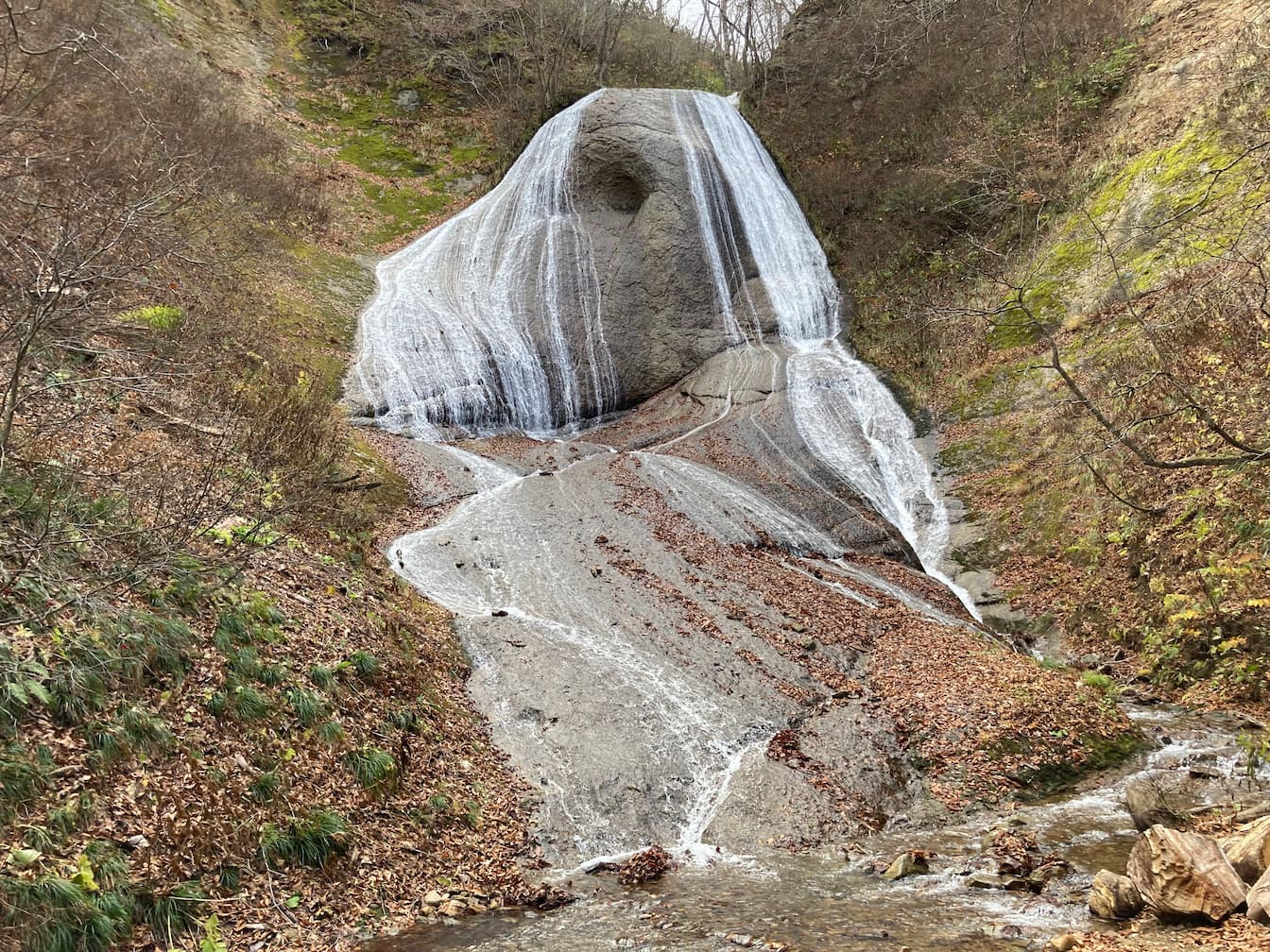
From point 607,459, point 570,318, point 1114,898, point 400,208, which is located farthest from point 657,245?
point 1114,898

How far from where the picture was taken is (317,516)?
999cm

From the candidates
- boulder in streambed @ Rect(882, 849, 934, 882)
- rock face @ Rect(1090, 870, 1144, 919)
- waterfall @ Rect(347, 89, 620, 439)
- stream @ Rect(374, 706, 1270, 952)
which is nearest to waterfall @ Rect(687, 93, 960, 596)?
waterfall @ Rect(347, 89, 620, 439)

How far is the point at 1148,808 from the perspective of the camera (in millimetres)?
6402

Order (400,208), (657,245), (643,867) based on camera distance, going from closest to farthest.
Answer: (643,867) → (657,245) → (400,208)

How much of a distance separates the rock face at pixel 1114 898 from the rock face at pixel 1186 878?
95 mm

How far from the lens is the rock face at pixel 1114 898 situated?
15.5 ft

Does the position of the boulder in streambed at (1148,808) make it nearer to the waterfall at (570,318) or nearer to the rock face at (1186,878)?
the rock face at (1186,878)

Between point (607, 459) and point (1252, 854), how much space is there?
508 inches

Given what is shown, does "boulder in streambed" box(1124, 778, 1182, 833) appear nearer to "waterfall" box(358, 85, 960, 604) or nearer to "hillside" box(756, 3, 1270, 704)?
"hillside" box(756, 3, 1270, 704)

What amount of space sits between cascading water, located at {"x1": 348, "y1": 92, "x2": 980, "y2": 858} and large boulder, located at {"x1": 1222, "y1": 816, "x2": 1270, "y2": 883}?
4230mm

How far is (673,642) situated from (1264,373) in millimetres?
9284

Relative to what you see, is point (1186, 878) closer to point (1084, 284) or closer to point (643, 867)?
point (643, 867)

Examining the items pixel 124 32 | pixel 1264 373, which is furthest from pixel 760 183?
pixel 124 32

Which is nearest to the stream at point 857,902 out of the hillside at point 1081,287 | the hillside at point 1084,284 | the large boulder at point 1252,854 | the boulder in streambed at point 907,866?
the boulder in streambed at point 907,866
